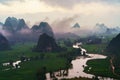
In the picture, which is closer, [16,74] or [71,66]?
[16,74]

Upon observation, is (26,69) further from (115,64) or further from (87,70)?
(115,64)

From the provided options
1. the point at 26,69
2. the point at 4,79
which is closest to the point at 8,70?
the point at 26,69

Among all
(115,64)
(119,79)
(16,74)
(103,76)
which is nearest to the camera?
(119,79)

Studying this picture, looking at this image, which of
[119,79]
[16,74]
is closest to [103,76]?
[119,79]

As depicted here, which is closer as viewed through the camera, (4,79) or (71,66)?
(4,79)

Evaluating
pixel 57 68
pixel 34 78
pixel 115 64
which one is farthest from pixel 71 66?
pixel 34 78

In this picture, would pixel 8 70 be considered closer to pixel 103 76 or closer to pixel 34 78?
pixel 34 78

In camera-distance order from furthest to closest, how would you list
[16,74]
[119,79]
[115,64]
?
[115,64] < [16,74] < [119,79]

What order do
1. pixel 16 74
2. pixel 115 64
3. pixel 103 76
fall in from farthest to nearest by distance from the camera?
pixel 115 64 → pixel 16 74 → pixel 103 76
